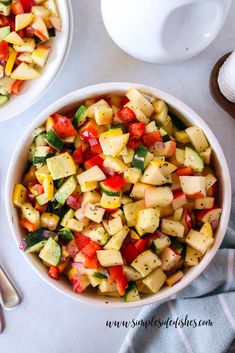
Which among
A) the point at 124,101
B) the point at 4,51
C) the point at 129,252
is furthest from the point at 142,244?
the point at 4,51

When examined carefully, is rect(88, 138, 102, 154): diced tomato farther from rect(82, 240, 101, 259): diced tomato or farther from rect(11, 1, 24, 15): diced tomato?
rect(11, 1, 24, 15): diced tomato

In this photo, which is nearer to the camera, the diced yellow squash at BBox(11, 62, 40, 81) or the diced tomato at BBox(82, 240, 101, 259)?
the diced tomato at BBox(82, 240, 101, 259)

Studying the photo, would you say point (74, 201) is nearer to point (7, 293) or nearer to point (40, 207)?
point (40, 207)

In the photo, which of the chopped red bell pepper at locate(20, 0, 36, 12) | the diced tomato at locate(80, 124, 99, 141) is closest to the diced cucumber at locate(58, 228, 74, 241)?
the diced tomato at locate(80, 124, 99, 141)

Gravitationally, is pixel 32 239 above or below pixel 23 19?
below

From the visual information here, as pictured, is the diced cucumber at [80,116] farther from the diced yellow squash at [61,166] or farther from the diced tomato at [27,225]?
the diced tomato at [27,225]

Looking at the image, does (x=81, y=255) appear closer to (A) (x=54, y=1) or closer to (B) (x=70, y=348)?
(B) (x=70, y=348)
